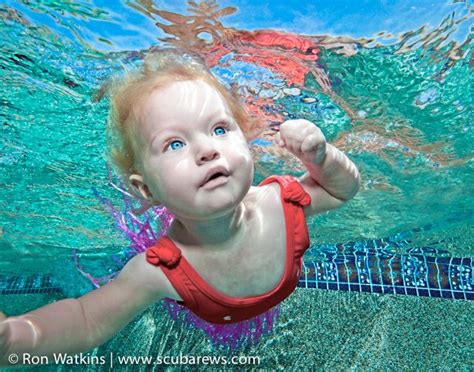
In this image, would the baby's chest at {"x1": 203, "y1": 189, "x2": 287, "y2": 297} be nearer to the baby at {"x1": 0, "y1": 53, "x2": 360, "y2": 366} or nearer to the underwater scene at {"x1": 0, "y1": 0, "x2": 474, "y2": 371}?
the baby at {"x1": 0, "y1": 53, "x2": 360, "y2": 366}

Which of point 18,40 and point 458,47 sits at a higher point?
point 18,40

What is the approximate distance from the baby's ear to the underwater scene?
1.18 m

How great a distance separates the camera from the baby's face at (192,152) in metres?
2.15

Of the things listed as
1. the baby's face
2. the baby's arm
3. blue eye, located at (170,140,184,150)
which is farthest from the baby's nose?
the baby's arm

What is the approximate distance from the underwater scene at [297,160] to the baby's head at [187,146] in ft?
3.08

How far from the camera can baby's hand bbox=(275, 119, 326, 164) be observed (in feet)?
7.73

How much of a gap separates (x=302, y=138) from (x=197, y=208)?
73 cm

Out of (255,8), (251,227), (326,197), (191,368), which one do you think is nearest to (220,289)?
(251,227)

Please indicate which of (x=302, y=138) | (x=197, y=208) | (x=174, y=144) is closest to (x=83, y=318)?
(x=197, y=208)

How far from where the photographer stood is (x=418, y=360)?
5.98m

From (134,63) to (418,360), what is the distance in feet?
18.5

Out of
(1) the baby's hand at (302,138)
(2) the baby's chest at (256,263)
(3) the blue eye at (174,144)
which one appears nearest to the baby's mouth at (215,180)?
(3) the blue eye at (174,144)

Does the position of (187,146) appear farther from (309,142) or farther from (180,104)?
(309,142)

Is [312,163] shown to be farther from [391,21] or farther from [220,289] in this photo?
[391,21]
